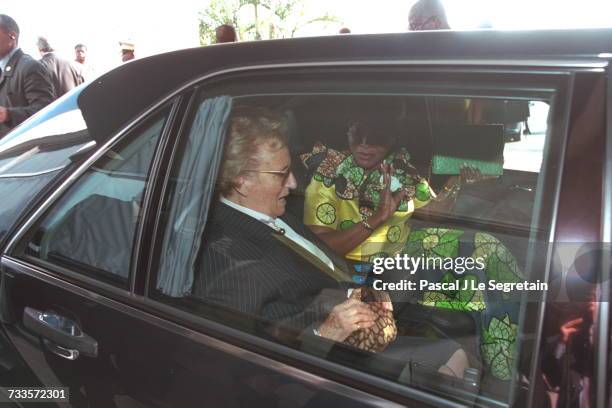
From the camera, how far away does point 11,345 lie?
4.75 ft

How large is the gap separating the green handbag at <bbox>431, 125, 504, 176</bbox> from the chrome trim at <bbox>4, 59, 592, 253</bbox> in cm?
60

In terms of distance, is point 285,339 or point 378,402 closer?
point 378,402

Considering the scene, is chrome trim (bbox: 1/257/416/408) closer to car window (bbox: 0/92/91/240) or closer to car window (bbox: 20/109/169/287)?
car window (bbox: 20/109/169/287)

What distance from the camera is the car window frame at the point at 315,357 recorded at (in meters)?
0.84

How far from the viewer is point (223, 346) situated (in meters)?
1.10

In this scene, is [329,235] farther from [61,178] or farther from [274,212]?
[61,178]

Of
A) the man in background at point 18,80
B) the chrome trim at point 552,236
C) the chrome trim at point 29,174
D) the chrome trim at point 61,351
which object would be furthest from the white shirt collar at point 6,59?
the chrome trim at point 552,236

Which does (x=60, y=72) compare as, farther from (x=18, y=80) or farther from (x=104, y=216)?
(x=104, y=216)

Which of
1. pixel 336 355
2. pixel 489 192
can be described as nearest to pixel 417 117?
pixel 489 192

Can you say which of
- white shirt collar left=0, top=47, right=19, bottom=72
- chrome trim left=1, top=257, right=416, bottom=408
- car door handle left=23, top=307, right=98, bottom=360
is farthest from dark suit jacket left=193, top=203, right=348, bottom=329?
white shirt collar left=0, top=47, right=19, bottom=72

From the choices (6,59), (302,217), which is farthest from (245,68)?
(6,59)

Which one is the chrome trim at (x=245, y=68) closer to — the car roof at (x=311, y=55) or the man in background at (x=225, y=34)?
the car roof at (x=311, y=55)

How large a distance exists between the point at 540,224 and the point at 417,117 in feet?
2.25

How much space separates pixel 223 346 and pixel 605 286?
736mm
